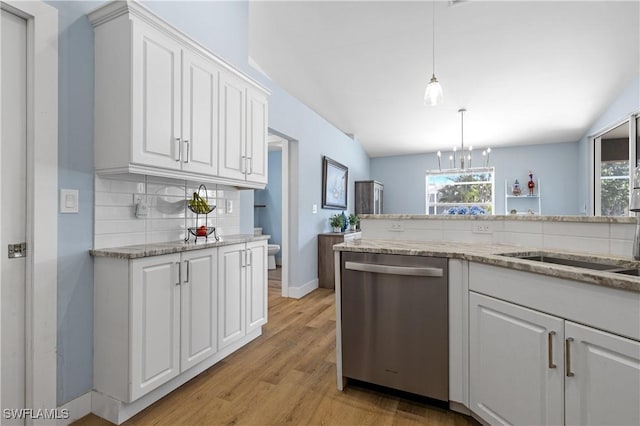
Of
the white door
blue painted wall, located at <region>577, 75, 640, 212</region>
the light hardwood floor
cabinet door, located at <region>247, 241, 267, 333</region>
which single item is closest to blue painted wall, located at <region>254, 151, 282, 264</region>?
cabinet door, located at <region>247, 241, 267, 333</region>

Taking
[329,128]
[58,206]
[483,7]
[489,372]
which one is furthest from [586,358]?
[329,128]

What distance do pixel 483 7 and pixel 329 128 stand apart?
96.2 inches

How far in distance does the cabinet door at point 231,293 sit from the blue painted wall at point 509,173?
551 centimetres

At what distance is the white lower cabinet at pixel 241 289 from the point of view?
218 cm

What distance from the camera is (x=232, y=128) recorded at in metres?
2.34

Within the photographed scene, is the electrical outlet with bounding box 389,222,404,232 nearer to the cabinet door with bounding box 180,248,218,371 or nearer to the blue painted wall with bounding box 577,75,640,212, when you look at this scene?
the cabinet door with bounding box 180,248,218,371

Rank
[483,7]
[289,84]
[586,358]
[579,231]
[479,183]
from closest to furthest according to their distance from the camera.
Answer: [586,358]
[579,231]
[483,7]
[289,84]
[479,183]

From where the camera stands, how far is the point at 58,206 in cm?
156

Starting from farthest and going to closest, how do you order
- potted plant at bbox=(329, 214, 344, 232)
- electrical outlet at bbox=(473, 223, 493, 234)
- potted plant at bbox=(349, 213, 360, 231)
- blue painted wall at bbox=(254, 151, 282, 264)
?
blue painted wall at bbox=(254, 151, 282, 264), potted plant at bbox=(349, 213, 360, 231), potted plant at bbox=(329, 214, 344, 232), electrical outlet at bbox=(473, 223, 493, 234)

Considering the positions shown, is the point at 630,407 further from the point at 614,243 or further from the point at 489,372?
the point at 614,243

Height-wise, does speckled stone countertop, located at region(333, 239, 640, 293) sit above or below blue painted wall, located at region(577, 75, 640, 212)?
below

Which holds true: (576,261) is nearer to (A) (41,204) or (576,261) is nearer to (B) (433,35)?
(A) (41,204)

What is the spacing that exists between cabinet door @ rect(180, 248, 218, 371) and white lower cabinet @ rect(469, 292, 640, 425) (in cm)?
156

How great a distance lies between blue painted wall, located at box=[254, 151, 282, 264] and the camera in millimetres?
6277
